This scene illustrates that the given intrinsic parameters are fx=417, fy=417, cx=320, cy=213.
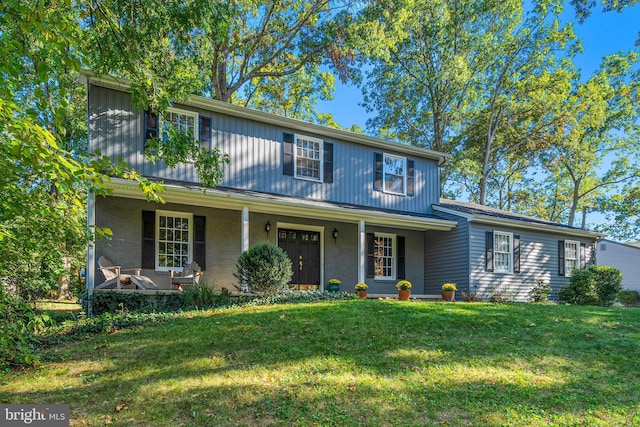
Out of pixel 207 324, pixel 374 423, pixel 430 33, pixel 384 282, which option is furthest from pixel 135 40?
pixel 430 33

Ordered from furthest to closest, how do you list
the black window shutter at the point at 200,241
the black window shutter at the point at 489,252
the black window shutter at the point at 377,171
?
the black window shutter at the point at 489,252 < the black window shutter at the point at 377,171 < the black window shutter at the point at 200,241

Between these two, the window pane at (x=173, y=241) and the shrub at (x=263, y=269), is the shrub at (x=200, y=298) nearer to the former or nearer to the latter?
the shrub at (x=263, y=269)

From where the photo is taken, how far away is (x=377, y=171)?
14328 mm

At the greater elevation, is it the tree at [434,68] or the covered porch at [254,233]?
the tree at [434,68]

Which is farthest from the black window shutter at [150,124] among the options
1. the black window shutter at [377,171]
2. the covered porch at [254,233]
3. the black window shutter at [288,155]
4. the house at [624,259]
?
the house at [624,259]

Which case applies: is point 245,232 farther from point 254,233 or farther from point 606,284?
point 606,284

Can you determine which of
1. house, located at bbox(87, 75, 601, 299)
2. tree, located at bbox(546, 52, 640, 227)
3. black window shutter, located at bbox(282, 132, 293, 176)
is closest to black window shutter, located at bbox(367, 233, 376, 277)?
house, located at bbox(87, 75, 601, 299)

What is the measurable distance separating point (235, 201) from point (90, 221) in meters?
3.35

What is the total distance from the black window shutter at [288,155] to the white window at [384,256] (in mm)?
4142

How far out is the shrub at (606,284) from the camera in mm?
14859

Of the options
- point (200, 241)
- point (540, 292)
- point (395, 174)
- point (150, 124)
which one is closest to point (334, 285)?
point (200, 241)

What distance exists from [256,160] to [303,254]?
11.1ft

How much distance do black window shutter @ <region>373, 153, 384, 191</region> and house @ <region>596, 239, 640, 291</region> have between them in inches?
867

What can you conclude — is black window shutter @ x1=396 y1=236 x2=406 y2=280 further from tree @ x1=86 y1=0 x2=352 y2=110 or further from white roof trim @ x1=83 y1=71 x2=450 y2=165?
tree @ x1=86 y1=0 x2=352 y2=110
